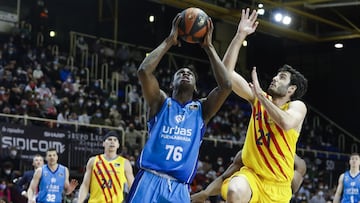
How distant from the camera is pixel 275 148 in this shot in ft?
23.8

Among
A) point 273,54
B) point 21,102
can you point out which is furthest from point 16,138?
point 273,54

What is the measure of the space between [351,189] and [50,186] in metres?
6.14

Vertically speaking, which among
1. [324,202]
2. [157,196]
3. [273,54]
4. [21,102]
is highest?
[273,54]

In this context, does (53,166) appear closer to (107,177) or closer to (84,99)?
(107,177)

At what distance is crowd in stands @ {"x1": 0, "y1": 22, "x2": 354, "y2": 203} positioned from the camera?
19.0 meters

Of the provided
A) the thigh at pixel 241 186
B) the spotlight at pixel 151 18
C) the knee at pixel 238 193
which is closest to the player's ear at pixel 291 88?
the thigh at pixel 241 186

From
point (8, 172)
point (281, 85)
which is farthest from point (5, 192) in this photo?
point (281, 85)

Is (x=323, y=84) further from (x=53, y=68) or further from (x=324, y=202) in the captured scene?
(x=53, y=68)

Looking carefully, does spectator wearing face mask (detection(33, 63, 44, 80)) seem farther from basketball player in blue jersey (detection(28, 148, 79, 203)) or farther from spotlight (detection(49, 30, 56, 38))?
basketball player in blue jersey (detection(28, 148, 79, 203))

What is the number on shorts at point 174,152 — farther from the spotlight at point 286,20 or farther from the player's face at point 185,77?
the spotlight at point 286,20

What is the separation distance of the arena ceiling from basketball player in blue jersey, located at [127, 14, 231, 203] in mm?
17863

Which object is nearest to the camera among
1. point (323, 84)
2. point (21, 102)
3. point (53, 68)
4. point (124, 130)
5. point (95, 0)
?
point (21, 102)

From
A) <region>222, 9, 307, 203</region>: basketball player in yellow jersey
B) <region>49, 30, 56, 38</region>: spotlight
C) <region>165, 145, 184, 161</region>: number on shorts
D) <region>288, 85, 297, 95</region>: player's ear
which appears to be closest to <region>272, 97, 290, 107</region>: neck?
<region>222, 9, 307, 203</region>: basketball player in yellow jersey

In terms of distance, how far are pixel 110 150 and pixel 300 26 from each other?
62.6 ft
